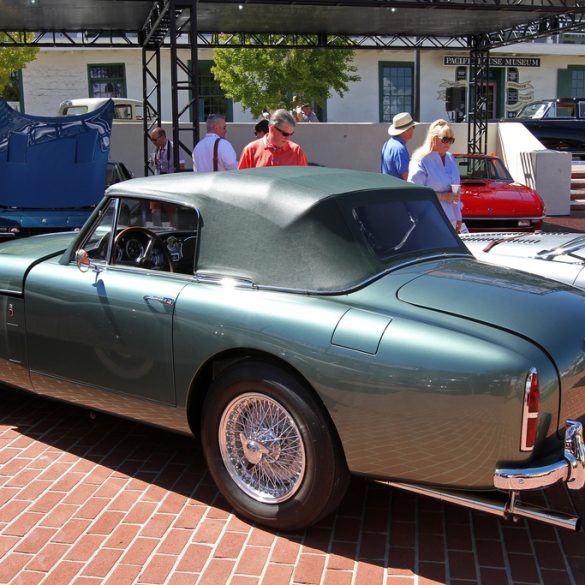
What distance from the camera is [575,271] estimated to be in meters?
4.80

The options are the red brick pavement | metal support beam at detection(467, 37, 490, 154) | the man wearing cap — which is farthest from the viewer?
Result: metal support beam at detection(467, 37, 490, 154)

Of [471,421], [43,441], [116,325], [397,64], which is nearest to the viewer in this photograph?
[471,421]

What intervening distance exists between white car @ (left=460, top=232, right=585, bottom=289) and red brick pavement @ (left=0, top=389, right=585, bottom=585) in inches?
62.0

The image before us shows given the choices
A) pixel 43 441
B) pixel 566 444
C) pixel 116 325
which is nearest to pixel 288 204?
pixel 116 325

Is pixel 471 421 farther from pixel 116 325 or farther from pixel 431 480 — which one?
pixel 116 325

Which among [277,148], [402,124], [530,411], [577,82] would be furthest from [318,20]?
[577,82]

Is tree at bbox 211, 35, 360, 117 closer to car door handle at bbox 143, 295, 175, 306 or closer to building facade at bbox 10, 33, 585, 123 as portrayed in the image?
building facade at bbox 10, 33, 585, 123

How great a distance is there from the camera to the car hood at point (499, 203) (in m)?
10.9

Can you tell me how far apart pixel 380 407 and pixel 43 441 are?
7.94 feet

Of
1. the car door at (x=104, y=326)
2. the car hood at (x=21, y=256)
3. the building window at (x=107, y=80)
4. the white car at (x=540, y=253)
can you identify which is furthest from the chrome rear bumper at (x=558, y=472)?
the building window at (x=107, y=80)

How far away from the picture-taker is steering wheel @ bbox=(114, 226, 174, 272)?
4.10 metres

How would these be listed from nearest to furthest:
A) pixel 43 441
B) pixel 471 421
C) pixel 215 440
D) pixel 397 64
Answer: pixel 471 421 → pixel 215 440 → pixel 43 441 → pixel 397 64

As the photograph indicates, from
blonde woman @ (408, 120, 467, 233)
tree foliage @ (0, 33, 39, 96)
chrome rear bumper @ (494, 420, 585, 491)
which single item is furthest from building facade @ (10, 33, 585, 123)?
chrome rear bumper @ (494, 420, 585, 491)

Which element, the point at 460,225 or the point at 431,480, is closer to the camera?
the point at 431,480
